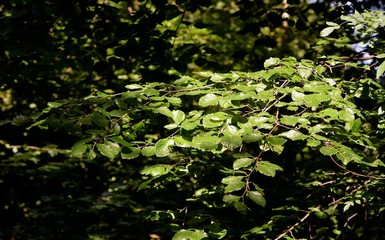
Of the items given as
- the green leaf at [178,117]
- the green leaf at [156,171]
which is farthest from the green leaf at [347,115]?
the green leaf at [156,171]

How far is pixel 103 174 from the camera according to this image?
4652 millimetres

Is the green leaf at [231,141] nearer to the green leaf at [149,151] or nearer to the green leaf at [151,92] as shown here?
the green leaf at [149,151]

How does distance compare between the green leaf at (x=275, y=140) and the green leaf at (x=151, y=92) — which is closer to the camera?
the green leaf at (x=275, y=140)

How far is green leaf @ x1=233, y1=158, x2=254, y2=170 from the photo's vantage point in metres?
1.44

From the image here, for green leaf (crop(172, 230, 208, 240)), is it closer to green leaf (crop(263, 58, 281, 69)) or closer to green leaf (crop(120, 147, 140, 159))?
green leaf (crop(120, 147, 140, 159))

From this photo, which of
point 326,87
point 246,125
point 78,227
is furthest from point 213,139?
point 78,227

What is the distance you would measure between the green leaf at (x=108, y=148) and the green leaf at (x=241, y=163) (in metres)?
0.47

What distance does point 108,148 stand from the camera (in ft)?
4.69

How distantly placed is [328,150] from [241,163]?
0.36 m

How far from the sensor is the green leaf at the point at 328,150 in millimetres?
1435

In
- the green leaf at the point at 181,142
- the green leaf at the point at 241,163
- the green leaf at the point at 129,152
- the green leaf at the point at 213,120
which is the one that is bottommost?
the green leaf at the point at 241,163

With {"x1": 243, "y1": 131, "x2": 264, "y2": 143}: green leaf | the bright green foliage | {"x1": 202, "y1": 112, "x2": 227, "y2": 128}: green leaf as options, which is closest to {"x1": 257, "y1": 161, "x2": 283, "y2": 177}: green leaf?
the bright green foliage

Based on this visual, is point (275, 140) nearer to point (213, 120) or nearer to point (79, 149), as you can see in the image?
point (213, 120)

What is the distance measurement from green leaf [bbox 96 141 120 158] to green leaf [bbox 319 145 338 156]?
2.71ft
